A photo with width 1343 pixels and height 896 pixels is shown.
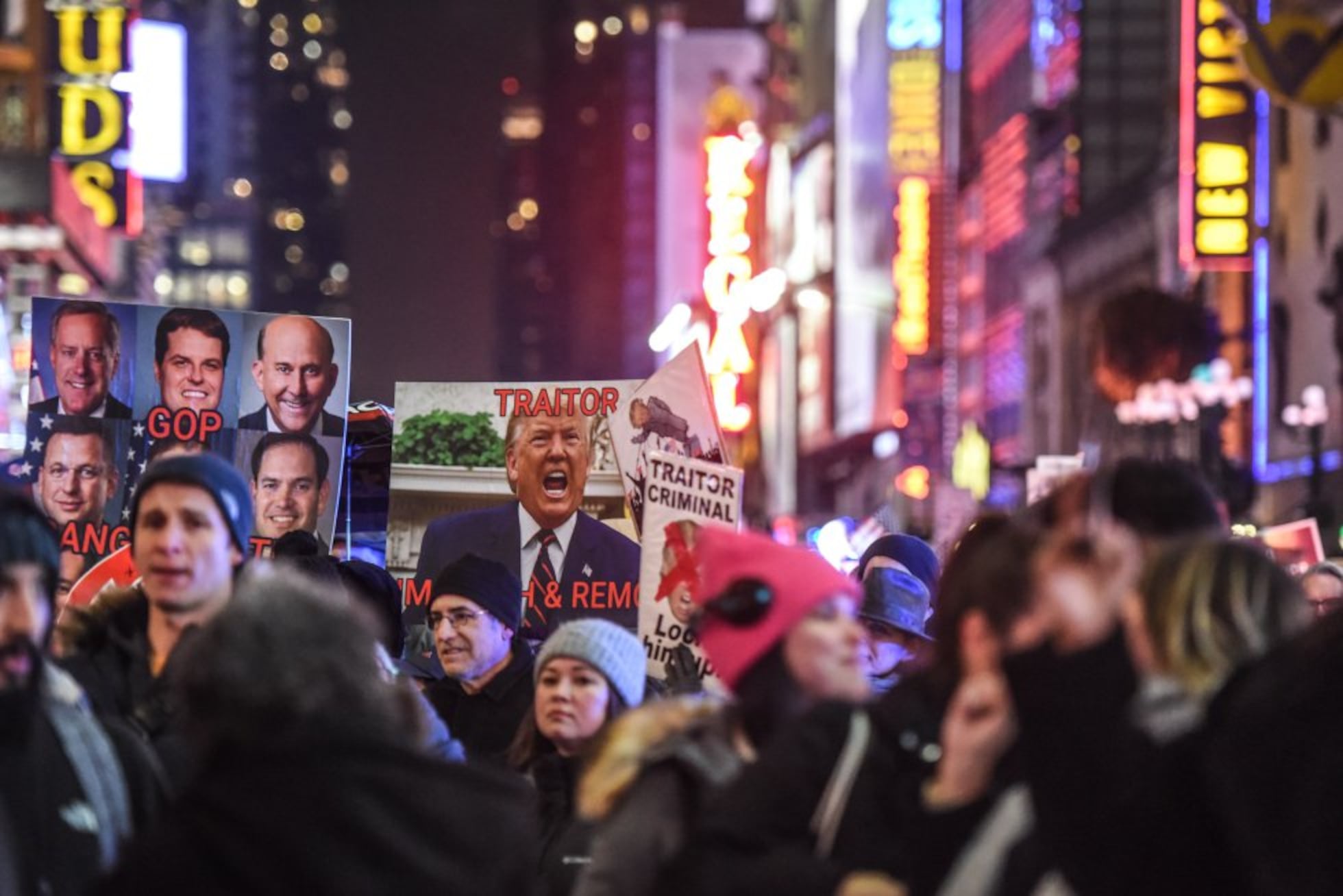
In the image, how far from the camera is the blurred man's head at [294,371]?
9.63m

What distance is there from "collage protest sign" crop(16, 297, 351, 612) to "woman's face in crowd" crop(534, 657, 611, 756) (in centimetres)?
231

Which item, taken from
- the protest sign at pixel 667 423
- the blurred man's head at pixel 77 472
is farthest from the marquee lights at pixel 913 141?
the blurred man's head at pixel 77 472

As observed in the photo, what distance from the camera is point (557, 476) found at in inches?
432

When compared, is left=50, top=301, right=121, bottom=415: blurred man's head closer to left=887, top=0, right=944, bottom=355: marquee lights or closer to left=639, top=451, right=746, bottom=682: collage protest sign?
left=639, top=451, right=746, bottom=682: collage protest sign

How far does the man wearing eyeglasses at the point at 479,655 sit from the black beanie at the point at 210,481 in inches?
114

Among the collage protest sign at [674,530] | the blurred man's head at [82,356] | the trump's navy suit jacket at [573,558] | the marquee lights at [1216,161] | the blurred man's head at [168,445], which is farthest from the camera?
the marquee lights at [1216,161]

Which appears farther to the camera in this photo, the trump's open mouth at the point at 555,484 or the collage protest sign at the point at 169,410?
the trump's open mouth at the point at 555,484

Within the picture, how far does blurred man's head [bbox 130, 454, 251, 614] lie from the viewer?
240 inches

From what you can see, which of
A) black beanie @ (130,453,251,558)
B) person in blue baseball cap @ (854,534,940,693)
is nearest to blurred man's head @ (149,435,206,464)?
person in blue baseball cap @ (854,534,940,693)

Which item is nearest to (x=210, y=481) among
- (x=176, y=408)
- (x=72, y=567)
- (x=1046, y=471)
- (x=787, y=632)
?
(x=787, y=632)

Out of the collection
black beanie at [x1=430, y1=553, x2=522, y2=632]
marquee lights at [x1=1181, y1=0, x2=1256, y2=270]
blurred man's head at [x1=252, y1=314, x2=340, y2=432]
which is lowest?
black beanie at [x1=430, y1=553, x2=522, y2=632]

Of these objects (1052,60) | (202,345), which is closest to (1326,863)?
(202,345)

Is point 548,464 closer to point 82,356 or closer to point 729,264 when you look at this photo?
point 82,356

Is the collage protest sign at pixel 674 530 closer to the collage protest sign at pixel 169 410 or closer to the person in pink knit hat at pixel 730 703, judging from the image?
the collage protest sign at pixel 169 410
